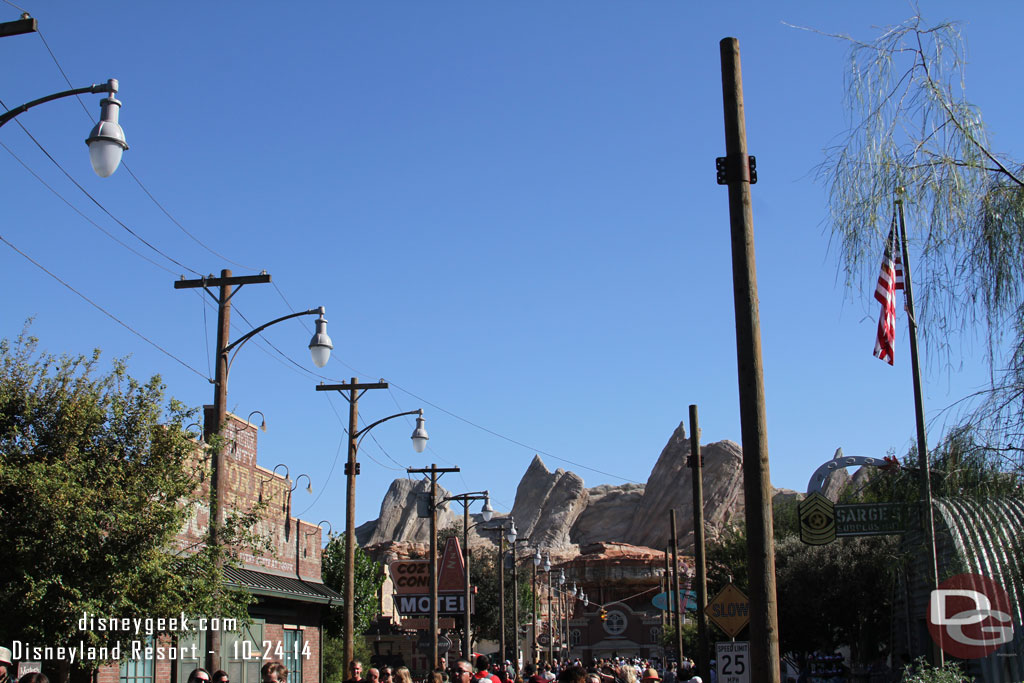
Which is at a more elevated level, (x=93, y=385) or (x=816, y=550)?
(x=93, y=385)

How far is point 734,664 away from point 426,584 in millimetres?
23771

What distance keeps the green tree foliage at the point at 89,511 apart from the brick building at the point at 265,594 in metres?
4.67

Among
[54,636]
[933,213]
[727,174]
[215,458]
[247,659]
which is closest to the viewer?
[727,174]

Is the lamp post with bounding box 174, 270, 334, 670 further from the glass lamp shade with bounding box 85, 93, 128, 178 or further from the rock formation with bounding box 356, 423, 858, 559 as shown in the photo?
the rock formation with bounding box 356, 423, 858, 559

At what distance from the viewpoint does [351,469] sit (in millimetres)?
24453

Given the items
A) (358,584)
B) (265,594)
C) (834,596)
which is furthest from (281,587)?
(358,584)

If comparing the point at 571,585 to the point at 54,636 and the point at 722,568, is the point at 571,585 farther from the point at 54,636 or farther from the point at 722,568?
the point at 54,636

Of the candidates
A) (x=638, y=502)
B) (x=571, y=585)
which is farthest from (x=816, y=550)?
(x=638, y=502)

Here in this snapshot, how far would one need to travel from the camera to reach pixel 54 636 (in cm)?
1391

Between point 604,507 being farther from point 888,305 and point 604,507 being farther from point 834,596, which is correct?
point 888,305

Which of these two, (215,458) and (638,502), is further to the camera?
(638,502)

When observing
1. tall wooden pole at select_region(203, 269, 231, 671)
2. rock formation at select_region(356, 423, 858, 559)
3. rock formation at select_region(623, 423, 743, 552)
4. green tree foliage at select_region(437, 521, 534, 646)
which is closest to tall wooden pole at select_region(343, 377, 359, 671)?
tall wooden pole at select_region(203, 269, 231, 671)

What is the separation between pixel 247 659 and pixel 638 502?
432 feet

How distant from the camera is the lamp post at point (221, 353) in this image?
15820mm
